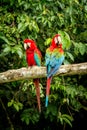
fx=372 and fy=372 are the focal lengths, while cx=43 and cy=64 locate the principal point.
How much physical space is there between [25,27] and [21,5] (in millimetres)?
450

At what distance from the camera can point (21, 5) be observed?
12.0 feet

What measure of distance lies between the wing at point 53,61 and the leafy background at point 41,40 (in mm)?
225

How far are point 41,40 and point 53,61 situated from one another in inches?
35.2

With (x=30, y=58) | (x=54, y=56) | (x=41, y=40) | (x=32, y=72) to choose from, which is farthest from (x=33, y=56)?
(x=41, y=40)

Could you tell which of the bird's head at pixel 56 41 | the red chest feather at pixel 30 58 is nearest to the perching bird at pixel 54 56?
the bird's head at pixel 56 41

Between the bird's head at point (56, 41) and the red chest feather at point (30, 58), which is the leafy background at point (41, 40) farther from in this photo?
the bird's head at point (56, 41)

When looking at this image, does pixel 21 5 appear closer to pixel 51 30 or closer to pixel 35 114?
pixel 51 30

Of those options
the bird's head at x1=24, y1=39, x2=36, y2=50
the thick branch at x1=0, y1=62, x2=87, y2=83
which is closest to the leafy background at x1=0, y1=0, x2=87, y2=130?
the bird's head at x1=24, y1=39, x2=36, y2=50

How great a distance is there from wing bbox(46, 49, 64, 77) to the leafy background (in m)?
0.23

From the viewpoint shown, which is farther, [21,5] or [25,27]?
[21,5]

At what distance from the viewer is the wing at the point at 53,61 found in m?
2.82

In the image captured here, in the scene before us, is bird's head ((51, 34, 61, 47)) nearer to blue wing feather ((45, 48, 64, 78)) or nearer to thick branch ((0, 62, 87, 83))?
blue wing feather ((45, 48, 64, 78))

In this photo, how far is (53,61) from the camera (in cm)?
296

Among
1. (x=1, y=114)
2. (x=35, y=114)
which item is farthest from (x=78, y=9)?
(x=1, y=114)
